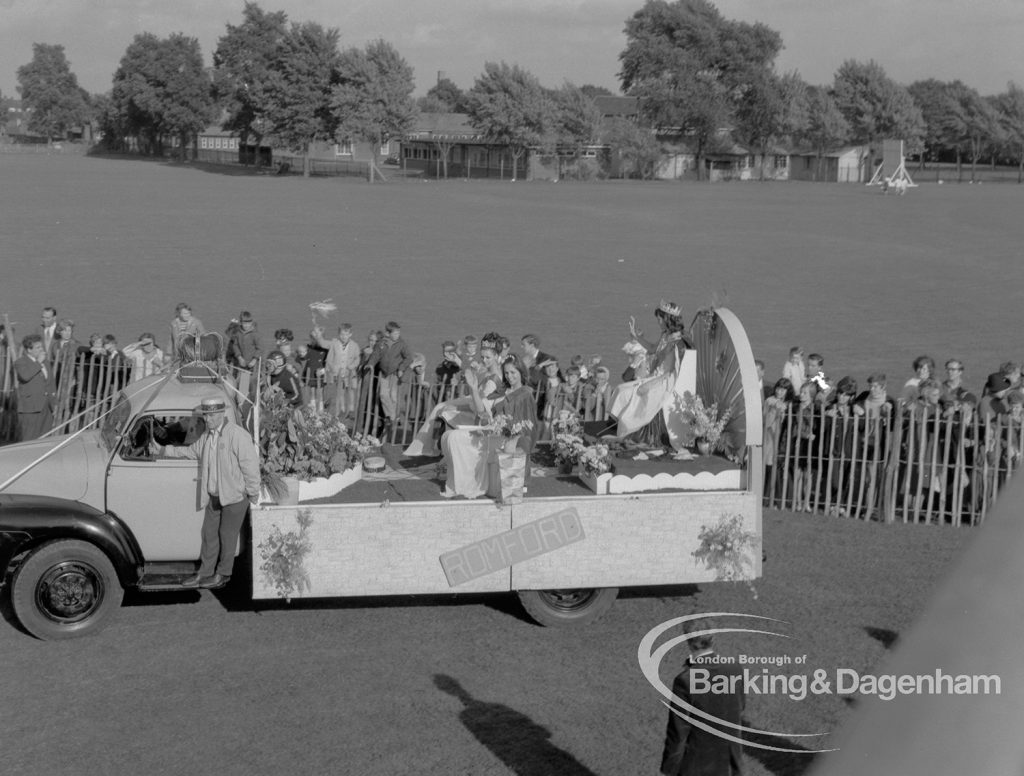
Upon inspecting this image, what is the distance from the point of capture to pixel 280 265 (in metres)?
34.8

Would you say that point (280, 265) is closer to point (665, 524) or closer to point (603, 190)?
point (665, 524)

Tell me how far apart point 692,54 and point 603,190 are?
3197 cm

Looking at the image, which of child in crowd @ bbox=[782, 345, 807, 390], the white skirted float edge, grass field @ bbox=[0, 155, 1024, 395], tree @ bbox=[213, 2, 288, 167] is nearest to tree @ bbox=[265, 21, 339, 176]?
tree @ bbox=[213, 2, 288, 167]

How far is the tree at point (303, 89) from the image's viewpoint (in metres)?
88.3

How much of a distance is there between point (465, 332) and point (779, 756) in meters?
17.9

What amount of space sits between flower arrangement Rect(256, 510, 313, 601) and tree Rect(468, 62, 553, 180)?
258ft

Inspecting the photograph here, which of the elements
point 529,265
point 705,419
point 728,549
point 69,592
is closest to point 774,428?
point 705,419

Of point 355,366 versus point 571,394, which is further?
point 355,366

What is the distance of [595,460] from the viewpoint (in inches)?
373

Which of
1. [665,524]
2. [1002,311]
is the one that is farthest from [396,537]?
[1002,311]

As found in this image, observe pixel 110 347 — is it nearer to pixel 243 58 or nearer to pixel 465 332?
pixel 465 332

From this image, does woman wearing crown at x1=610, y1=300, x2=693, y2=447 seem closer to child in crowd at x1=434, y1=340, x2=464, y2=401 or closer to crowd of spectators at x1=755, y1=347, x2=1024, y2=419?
crowd of spectators at x1=755, y1=347, x2=1024, y2=419

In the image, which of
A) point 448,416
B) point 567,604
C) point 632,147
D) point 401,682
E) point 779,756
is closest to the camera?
point 779,756

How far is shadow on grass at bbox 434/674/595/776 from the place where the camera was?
23.5 ft
